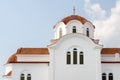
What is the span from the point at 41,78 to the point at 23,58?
4.13m

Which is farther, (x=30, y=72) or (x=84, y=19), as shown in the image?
(x=84, y=19)

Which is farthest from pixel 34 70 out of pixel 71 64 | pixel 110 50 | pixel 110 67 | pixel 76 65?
pixel 110 50

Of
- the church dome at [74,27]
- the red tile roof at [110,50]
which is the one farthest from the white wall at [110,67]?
the church dome at [74,27]

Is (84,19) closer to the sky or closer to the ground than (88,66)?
closer to the sky

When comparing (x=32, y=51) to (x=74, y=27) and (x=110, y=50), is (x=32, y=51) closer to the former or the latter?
(x=74, y=27)

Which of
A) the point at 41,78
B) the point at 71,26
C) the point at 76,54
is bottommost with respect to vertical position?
the point at 41,78

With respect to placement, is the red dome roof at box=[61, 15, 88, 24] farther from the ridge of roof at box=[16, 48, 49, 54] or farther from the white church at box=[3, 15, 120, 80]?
the ridge of roof at box=[16, 48, 49, 54]

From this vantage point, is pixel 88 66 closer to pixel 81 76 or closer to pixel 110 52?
pixel 81 76

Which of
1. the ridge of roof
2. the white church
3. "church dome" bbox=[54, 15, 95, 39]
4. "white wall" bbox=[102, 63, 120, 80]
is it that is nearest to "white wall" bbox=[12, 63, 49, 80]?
the white church

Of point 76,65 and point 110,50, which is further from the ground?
point 110,50

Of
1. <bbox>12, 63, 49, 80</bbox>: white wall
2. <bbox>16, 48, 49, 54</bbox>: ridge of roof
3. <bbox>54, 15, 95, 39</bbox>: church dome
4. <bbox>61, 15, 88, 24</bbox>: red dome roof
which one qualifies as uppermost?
<bbox>61, 15, 88, 24</bbox>: red dome roof

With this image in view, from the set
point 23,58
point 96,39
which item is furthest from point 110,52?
point 23,58

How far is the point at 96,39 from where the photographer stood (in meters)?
41.9

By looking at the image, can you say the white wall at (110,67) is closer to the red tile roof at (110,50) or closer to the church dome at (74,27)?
the red tile roof at (110,50)
